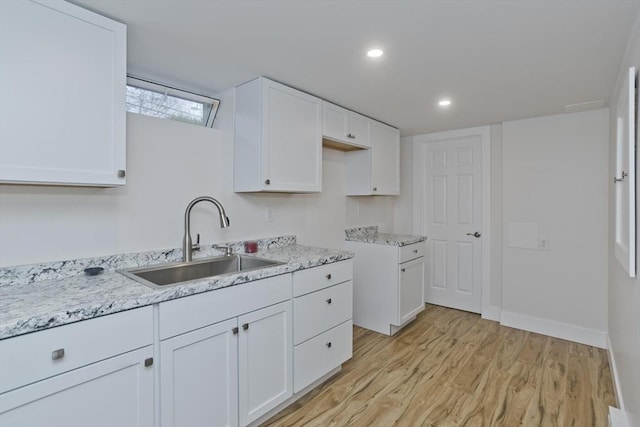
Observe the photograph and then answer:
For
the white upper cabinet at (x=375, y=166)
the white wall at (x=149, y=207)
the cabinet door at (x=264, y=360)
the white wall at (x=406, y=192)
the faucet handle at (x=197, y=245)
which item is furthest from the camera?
Answer: the white wall at (x=406, y=192)

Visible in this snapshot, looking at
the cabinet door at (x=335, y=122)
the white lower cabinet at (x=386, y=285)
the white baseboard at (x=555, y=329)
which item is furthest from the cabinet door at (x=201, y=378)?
the white baseboard at (x=555, y=329)

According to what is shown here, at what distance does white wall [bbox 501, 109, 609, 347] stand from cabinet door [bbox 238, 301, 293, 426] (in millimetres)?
2619

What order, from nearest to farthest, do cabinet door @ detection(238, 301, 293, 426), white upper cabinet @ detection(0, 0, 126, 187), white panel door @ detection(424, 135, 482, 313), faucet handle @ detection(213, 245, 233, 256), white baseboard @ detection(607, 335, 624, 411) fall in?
1. white upper cabinet @ detection(0, 0, 126, 187)
2. cabinet door @ detection(238, 301, 293, 426)
3. white baseboard @ detection(607, 335, 624, 411)
4. faucet handle @ detection(213, 245, 233, 256)
5. white panel door @ detection(424, 135, 482, 313)

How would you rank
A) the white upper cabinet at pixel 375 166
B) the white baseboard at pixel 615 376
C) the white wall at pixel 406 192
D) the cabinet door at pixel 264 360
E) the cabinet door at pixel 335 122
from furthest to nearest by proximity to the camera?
the white wall at pixel 406 192 → the white upper cabinet at pixel 375 166 → the cabinet door at pixel 335 122 → the white baseboard at pixel 615 376 → the cabinet door at pixel 264 360

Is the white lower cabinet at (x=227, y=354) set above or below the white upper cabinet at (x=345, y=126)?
below

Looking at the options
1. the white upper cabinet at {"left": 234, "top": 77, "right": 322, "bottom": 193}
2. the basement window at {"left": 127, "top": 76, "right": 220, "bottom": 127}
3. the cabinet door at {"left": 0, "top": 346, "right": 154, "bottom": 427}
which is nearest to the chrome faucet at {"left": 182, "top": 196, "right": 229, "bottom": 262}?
the white upper cabinet at {"left": 234, "top": 77, "right": 322, "bottom": 193}

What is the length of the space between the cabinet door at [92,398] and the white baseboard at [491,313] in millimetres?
3399

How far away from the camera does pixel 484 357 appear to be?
2729mm

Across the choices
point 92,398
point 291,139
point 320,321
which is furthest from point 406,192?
point 92,398

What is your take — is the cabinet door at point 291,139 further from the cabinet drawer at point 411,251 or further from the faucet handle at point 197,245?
the cabinet drawer at point 411,251

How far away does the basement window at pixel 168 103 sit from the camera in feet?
6.93

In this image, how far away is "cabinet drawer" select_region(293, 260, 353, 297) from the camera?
80.7 inches

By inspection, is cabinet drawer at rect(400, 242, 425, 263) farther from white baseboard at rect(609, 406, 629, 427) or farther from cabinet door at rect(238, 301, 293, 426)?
white baseboard at rect(609, 406, 629, 427)

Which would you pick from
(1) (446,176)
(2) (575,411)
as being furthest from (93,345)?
(1) (446,176)
